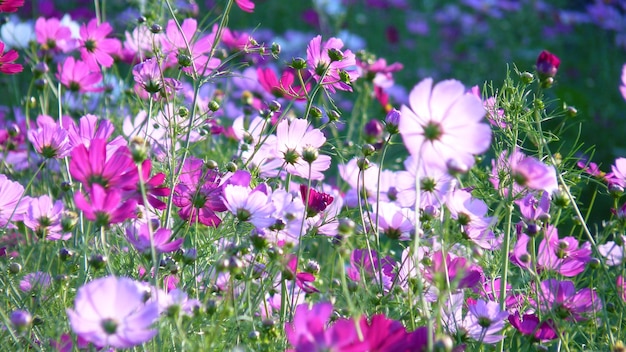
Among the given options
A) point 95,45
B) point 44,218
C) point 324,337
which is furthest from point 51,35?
point 324,337

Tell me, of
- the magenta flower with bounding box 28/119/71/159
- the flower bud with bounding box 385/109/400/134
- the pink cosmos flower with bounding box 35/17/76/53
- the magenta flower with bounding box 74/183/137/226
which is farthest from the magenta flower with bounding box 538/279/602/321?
the pink cosmos flower with bounding box 35/17/76/53

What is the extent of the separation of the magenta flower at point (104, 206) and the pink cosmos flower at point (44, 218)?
0.66 ft

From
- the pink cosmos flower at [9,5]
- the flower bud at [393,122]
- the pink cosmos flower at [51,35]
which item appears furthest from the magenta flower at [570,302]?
the pink cosmos flower at [51,35]

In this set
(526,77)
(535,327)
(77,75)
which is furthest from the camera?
(77,75)

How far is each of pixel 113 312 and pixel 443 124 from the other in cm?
31

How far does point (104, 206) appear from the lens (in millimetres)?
658

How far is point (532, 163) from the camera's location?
65 centimetres

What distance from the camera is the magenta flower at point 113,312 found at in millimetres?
585

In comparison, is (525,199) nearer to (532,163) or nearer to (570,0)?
(532,163)

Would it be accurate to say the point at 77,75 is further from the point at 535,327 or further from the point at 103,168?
the point at 535,327

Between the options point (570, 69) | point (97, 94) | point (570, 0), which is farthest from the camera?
point (570, 0)

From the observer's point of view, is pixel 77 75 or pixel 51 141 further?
pixel 77 75

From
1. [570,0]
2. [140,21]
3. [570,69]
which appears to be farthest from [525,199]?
[570,0]

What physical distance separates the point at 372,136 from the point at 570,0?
319 cm
